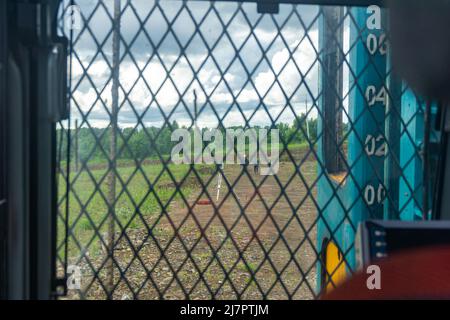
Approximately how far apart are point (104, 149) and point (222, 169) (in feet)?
1.67

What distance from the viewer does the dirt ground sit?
217 cm

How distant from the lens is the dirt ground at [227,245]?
7.11ft

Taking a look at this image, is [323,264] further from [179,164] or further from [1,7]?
[1,7]

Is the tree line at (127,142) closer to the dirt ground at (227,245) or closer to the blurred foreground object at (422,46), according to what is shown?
the dirt ground at (227,245)

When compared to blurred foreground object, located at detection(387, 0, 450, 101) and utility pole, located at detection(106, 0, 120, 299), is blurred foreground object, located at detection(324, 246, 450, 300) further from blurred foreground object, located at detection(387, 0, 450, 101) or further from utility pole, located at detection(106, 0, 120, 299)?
utility pole, located at detection(106, 0, 120, 299)

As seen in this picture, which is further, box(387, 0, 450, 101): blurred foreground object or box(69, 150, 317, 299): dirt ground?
box(69, 150, 317, 299): dirt ground

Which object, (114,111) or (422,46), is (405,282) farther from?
(114,111)

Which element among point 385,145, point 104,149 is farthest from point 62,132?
point 385,145

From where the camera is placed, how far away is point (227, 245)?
2.26 m

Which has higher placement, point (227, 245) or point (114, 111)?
point (114, 111)

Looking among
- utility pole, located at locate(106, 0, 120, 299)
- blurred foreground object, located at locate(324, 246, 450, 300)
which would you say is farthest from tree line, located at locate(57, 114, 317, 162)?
blurred foreground object, located at locate(324, 246, 450, 300)

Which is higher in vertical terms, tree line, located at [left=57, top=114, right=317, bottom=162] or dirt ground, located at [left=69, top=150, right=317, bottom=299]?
tree line, located at [left=57, top=114, right=317, bottom=162]

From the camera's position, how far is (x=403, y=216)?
236 cm

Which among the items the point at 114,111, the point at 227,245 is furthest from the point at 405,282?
the point at 114,111
